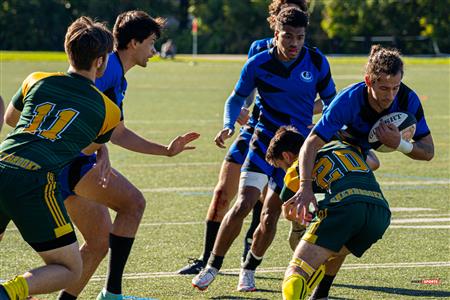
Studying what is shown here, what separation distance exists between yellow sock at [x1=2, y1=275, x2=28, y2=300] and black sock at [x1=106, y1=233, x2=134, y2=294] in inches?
48.7

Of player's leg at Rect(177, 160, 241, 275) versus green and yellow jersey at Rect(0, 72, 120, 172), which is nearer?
green and yellow jersey at Rect(0, 72, 120, 172)

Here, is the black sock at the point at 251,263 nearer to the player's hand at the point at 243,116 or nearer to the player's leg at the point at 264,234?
the player's leg at the point at 264,234

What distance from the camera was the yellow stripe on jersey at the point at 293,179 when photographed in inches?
240

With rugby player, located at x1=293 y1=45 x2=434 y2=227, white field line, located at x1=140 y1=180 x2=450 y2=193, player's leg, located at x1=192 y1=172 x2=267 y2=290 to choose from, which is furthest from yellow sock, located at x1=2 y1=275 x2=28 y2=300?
white field line, located at x1=140 y1=180 x2=450 y2=193

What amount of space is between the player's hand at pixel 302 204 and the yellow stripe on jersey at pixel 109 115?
1.08 metres

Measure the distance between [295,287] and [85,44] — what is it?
68.1 inches

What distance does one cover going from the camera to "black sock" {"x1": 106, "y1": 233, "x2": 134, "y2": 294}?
635cm

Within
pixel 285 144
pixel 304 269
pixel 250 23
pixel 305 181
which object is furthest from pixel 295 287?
pixel 250 23

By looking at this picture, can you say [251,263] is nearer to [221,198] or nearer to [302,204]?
[221,198]

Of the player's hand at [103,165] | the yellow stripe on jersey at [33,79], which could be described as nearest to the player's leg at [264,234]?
the player's hand at [103,165]

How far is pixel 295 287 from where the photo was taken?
5602mm

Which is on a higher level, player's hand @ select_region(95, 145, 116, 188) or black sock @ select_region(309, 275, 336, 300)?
player's hand @ select_region(95, 145, 116, 188)

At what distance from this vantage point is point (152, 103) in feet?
78.4

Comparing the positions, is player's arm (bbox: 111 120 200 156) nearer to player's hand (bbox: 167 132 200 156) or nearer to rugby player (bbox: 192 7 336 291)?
→ player's hand (bbox: 167 132 200 156)
